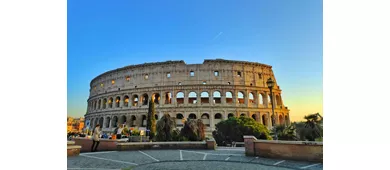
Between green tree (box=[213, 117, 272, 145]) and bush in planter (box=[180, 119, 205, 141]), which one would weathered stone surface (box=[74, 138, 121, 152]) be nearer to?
bush in planter (box=[180, 119, 205, 141])

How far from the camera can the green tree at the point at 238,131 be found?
1877cm

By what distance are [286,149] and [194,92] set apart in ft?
90.0

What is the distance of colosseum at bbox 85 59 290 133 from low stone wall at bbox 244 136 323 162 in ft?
78.6

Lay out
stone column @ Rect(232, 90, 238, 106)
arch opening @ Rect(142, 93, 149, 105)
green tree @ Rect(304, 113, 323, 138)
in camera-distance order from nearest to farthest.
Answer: green tree @ Rect(304, 113, 323, 138) < stone column @ Rect(232, 90, 238, 106) < arch opening @ Rect(142, 93, 149, 105)

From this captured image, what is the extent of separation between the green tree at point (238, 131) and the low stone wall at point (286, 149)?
12.8 metres

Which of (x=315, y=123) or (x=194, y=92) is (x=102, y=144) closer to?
(x=315, y=123)

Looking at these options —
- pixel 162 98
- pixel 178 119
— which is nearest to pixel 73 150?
pixel 178 119

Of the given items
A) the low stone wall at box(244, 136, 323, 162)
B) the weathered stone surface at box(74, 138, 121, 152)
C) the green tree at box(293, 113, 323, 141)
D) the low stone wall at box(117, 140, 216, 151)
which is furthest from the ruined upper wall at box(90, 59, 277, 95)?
the low stone wall at box(244, 136, 323, 162)

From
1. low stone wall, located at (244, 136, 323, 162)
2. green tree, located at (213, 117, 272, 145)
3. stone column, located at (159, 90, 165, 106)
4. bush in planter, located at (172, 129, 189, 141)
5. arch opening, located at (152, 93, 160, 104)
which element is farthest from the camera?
arch opening, located at (152, 93, 160, 104)

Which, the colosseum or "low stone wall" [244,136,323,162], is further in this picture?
the colosseum

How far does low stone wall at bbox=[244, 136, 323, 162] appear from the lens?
16.4ft
